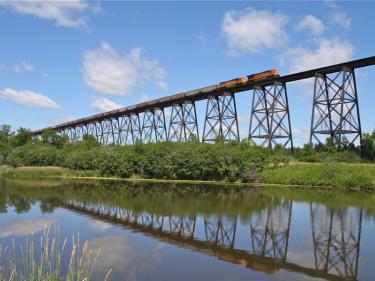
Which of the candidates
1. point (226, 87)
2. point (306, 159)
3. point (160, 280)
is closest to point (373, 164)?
point (306, 159)

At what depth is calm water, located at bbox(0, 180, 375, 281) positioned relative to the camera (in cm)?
1139

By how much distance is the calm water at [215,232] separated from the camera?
448 inches

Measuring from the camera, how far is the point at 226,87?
4106cm

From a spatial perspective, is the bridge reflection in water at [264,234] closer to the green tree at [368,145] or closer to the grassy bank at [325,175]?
the grassy bank at [325,175]

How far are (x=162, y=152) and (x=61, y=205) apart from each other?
21690 mm

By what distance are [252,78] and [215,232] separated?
24.9 m

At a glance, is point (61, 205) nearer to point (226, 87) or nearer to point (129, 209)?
point (129, 209)

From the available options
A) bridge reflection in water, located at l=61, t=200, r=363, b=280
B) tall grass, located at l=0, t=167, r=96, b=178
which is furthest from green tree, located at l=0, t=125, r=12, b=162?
bridge reflection in water, located at l=61, t=200, r=363, b=280

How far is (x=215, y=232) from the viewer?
1653 cm

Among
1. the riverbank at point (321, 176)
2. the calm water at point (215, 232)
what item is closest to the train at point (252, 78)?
the riverbank at point (321, 176)

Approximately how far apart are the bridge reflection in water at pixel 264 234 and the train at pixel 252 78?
650 inches

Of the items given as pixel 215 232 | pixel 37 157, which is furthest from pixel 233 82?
pixel 37 157

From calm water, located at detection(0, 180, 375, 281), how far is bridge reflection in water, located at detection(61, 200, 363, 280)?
0.03m

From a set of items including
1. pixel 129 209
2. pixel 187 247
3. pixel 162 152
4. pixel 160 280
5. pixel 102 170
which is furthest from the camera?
pixel 102 170
